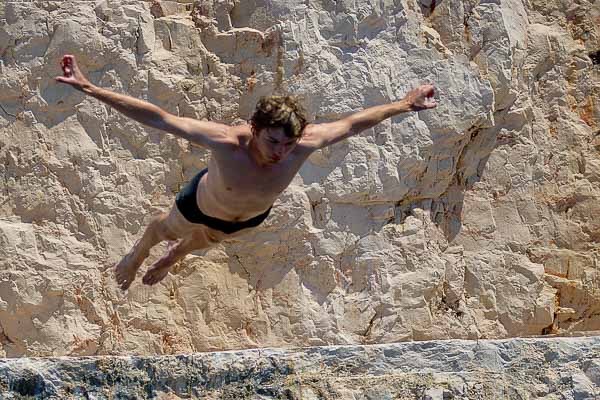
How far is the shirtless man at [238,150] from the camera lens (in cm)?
526

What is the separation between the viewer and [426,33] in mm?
7832

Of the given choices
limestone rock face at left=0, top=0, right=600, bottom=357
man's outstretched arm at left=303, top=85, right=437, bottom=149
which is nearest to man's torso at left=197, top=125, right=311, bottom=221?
man's outstretched arm at left=303, top=85, right=437, bottom=149

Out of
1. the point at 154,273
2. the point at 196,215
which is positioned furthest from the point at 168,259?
the point at 196,215

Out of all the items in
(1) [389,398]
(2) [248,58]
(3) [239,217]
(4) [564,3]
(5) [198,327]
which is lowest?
(5) [198,327]

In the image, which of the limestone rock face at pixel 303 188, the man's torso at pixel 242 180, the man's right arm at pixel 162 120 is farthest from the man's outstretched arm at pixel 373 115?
the limestone rock face at pixel 303 188

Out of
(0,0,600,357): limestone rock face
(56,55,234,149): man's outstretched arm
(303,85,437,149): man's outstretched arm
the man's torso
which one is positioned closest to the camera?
(56,55,234,149): man's outstretched arm

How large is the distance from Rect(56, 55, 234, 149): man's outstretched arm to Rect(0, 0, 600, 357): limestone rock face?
194cm

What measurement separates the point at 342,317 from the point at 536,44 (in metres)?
2.42

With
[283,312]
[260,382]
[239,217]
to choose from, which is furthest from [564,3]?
[260,382]

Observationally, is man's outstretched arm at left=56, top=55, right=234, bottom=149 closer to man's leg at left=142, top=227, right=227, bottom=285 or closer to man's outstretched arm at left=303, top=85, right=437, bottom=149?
man's outstretched arm at left=303, top=85, right=437, bottom=149

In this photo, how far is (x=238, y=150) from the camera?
5516 mm

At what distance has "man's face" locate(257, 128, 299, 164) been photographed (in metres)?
5.25

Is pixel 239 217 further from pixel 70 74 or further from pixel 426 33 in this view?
pixel 426 33

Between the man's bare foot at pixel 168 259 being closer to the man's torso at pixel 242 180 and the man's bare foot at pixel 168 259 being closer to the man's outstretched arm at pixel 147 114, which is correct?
the man's torso at pixel 242 180
